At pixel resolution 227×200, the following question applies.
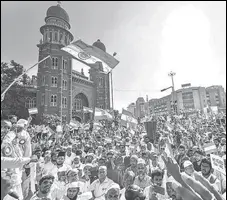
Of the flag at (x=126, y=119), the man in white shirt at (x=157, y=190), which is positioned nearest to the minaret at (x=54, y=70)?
the flag at (x=126, y=119)

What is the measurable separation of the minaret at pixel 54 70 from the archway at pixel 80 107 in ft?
9.83

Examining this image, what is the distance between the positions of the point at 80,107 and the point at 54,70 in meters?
9.19

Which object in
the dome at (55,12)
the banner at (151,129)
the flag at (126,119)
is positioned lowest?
the banner at (151,129)

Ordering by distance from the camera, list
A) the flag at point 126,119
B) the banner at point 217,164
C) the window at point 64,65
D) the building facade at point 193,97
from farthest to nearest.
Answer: the building facade at point 193,97 → the window at point 64,65 → the flag at point 126,119 → the banner at point 217,164

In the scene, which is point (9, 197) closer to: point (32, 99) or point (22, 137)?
point (22, 137)

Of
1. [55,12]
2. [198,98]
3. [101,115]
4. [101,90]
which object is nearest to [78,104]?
[101,90]

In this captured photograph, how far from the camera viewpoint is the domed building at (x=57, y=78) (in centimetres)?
3546

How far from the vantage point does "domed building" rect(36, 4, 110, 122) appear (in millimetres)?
35459

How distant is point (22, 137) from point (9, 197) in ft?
5.65

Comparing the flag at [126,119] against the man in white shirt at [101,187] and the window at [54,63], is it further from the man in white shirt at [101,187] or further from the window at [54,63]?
the window at [54,63]

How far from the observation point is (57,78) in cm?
3741

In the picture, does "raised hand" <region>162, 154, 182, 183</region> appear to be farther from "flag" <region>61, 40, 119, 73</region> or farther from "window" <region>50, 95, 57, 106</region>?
"window" <region>50, 95, 57, 106</region>

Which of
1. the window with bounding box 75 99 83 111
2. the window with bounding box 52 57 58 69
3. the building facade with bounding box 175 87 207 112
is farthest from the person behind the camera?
the building facade with bounding box 175 87 207 112

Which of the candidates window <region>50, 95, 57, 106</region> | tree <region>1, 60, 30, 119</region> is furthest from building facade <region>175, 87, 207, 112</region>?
tree <region>1, 60, 30, 119</region>
